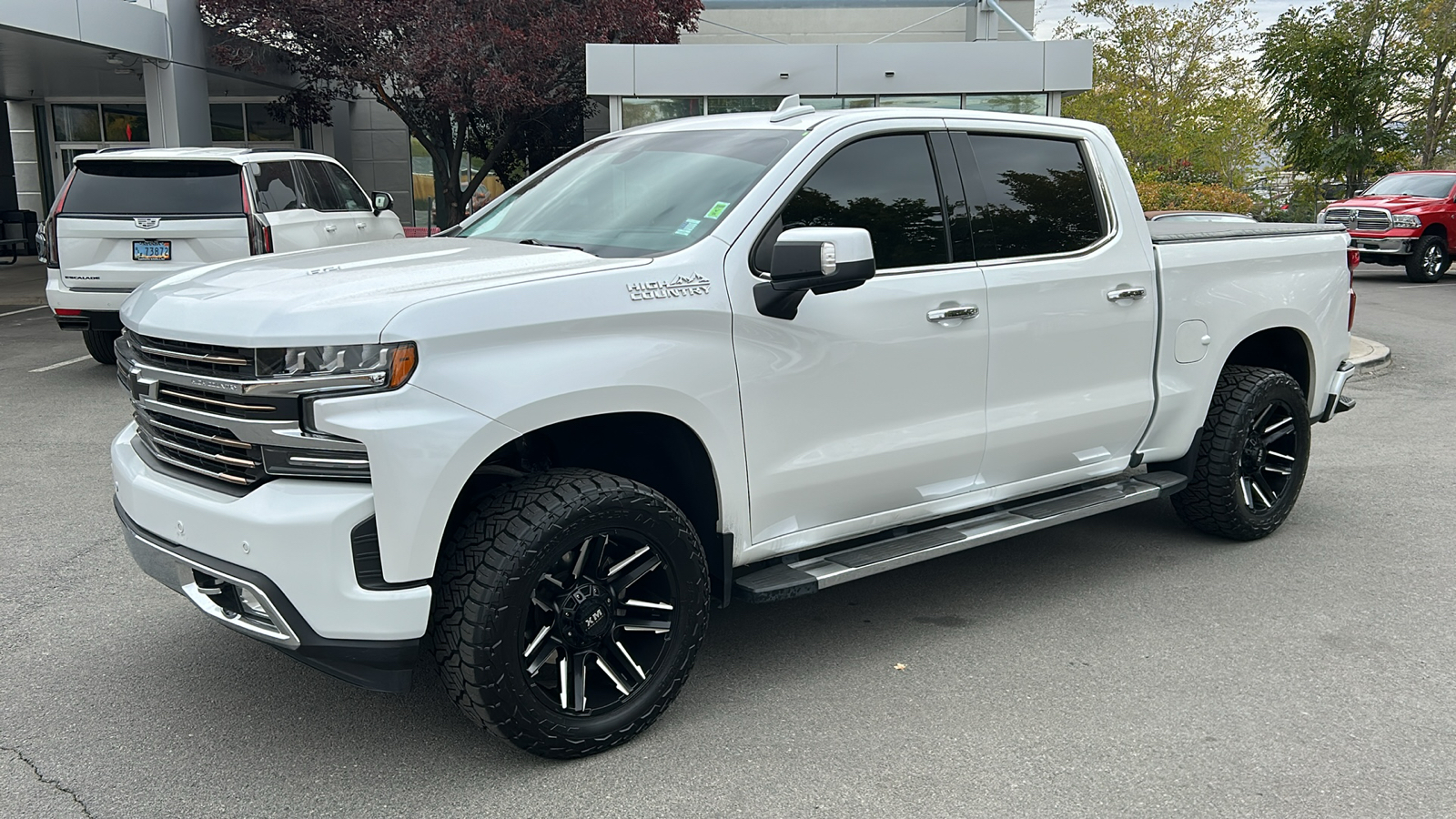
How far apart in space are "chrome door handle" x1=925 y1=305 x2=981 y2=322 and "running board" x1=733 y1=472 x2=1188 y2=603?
813mm

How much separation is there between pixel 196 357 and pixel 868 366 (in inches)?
82.3

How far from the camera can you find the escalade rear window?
9477 millimetres

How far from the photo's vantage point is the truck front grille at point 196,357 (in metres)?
3.06

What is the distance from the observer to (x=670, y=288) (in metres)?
3.53

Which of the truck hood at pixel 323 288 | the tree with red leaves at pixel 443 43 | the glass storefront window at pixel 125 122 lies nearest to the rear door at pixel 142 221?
the truck hood at pixel 323 288

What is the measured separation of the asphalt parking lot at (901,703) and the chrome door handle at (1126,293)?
49.5 inches

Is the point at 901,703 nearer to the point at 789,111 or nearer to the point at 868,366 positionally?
the point at 868,366

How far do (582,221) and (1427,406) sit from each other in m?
7.89

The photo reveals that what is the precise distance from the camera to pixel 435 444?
3039mm

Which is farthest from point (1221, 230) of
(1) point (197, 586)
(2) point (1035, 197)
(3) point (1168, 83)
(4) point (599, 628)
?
(3) point (1168, 83)

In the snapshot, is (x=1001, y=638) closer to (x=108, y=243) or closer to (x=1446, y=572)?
(x=1446, y=572)

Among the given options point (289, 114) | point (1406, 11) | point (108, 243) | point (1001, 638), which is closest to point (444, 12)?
point (289, 114)

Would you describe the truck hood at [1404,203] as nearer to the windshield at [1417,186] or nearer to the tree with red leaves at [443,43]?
the windshield at [1417,186]

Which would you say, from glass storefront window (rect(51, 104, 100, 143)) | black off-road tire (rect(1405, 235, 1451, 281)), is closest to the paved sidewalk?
glass storefront window (rect(51, 104, 100, 143))
